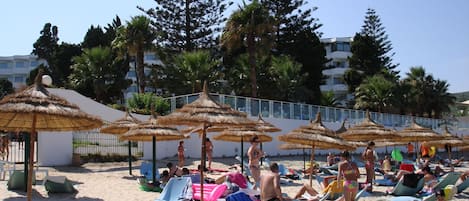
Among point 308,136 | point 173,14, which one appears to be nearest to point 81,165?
point 308,136

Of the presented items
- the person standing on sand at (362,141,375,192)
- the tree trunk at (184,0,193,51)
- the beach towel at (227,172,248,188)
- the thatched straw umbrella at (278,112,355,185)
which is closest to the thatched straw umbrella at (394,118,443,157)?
the person standing on sand at (362,141,375,192)

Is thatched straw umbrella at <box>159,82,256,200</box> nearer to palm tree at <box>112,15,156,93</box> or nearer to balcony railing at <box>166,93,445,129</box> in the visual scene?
balcony railing at <box>166,93,445,129</box>

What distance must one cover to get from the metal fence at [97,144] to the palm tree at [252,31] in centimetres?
1177

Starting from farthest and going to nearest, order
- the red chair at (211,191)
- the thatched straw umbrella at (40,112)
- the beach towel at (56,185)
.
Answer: the beach towel at (56,185) → the red chair at (211,191) → the thatched straw umbrella at (40,112)

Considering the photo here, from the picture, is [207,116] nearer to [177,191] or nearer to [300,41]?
[177,191]

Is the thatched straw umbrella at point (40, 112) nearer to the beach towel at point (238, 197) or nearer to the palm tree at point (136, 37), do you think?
the beach towel at point (238, 197)

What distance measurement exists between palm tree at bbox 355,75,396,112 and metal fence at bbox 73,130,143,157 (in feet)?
78.7

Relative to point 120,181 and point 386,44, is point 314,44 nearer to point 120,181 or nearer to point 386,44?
point 386,44

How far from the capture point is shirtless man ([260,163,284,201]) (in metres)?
8.01

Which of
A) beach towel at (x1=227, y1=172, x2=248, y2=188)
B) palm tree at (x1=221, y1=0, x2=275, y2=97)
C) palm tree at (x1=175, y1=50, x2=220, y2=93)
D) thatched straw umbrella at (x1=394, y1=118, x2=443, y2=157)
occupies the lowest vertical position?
beach towel at (x1=227, y1=172, x2=248, y2=188)

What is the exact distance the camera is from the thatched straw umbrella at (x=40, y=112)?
25.2ft

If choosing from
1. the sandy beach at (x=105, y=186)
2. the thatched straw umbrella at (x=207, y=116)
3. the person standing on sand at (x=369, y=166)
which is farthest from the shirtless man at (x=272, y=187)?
the person standing on sand at (x=369, y=166)

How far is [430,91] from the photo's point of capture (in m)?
46.4

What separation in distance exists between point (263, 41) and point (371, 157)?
61.5ft
